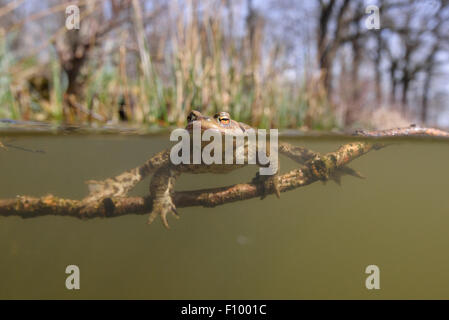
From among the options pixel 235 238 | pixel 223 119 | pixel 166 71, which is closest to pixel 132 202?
pixel 223 119

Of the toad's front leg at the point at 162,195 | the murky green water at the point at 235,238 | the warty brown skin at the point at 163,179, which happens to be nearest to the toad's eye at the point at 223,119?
the warty brown skin at the point at 163,179

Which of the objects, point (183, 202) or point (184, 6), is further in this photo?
point (184, 6)

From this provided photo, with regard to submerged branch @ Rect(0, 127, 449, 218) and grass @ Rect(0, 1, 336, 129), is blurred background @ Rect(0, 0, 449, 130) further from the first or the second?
submerged branch @ Rect(0, 127, 449, 218)

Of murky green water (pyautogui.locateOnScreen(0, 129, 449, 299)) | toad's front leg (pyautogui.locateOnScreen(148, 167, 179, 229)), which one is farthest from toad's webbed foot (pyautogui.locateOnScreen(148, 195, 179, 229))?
murky green water (pyautogui.locateOnScreen(0, 129, 449, 299))

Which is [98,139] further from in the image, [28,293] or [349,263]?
[349,263]
